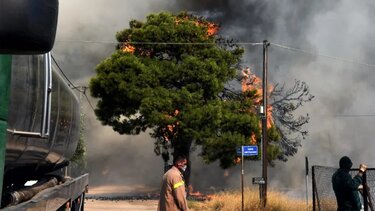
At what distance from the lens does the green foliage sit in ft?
84.7

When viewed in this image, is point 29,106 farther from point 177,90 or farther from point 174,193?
point 177,90

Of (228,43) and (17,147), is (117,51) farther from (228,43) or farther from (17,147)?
(17,147)

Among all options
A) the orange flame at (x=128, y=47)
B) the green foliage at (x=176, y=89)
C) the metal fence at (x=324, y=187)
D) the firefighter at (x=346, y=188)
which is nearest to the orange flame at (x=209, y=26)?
the green foliage at (x=176, y=89)

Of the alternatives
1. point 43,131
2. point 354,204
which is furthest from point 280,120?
point 43,131

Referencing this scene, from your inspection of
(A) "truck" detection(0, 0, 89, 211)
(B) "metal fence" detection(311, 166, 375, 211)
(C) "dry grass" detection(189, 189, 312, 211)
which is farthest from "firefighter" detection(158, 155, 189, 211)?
(C) "dry grass" detection(189, 189, 312, 211)

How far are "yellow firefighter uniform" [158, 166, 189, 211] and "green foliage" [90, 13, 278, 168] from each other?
18.2 metres

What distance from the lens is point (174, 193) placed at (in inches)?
283

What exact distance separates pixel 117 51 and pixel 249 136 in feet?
26.1

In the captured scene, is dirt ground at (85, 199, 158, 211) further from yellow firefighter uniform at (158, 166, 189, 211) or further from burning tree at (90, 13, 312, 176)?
yellow firefighter uniform at (158, 166, 189, 211)

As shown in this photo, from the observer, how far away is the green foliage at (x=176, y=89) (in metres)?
25.8

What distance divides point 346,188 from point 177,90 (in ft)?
60.9

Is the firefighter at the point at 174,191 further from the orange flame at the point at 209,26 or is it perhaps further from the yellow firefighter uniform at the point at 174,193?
the orange flame at the point at 209,26

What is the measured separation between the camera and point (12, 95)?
11.7 ft

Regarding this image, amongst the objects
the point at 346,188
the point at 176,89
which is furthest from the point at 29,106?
the point at 176,89
